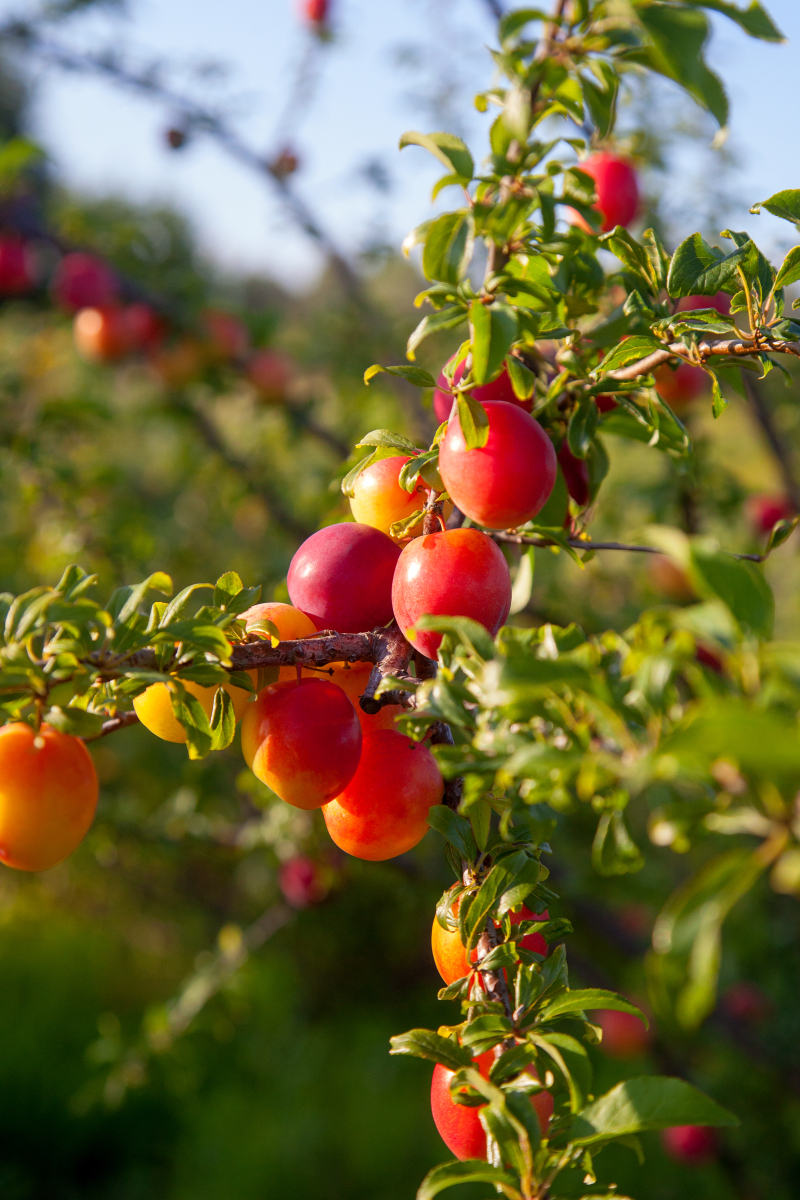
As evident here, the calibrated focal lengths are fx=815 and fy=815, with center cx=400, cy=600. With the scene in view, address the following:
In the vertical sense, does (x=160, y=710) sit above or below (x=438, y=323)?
below

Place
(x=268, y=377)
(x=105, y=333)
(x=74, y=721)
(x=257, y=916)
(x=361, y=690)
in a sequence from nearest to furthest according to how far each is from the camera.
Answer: (x=74, y=721) < (x=361, y=690) < (x=268, y=377) < (x=105, y=333) < (x=257, y=916)

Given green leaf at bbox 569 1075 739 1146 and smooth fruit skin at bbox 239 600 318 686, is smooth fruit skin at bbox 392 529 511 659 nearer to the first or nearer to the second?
smooth fruit skin at bbox 239 600 318 686

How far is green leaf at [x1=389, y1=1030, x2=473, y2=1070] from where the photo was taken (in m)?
0.36

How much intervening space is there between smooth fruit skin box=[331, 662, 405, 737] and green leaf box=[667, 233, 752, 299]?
0.25 meters

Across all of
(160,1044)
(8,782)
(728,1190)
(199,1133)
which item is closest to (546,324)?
(8,782)

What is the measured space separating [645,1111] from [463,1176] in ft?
0.25

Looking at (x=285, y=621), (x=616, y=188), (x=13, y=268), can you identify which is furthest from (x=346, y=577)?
(x=13, y=268)

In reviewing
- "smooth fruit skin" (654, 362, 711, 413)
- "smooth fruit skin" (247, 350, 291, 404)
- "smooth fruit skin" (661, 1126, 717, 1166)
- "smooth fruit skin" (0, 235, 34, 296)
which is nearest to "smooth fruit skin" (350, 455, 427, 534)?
"smooth fruit skin" (654, 362, 711, 413)

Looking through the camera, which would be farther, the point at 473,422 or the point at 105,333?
the point at 105,333

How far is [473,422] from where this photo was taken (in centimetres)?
36

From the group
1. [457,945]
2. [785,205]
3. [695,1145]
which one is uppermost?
[785,205]

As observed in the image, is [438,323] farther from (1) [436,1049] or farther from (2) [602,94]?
(1) [436,1049]

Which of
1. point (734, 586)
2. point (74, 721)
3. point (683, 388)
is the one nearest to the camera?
point (734, 586)

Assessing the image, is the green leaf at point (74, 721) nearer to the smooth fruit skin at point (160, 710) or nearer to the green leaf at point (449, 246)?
the smooth fruit skin at point (160, 710)
